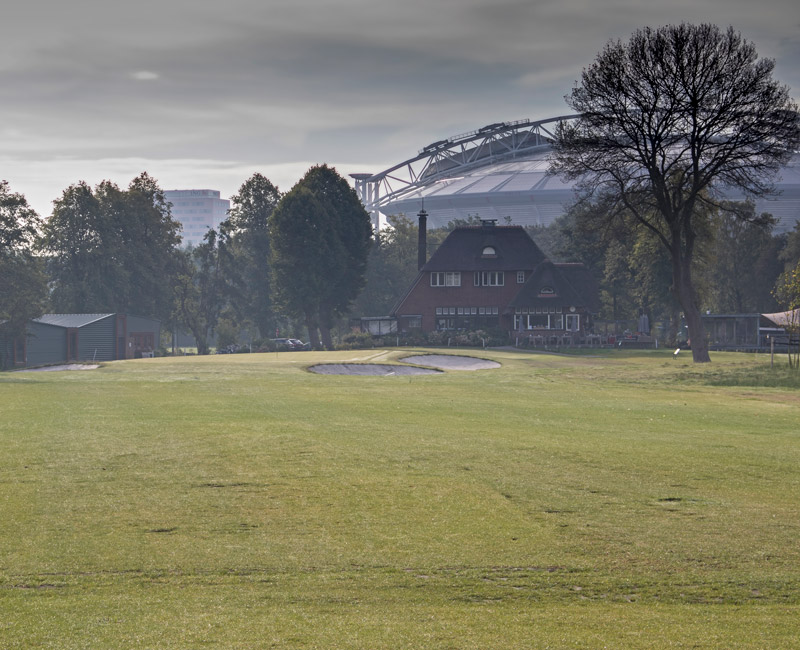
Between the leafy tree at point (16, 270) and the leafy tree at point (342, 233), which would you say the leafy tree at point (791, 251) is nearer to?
the leafy tree at point (342, 233)

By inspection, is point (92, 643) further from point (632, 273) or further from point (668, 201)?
point (632, 273)

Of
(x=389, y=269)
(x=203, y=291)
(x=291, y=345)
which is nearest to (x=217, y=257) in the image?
(x=203, y=291)

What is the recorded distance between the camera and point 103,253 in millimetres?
108375

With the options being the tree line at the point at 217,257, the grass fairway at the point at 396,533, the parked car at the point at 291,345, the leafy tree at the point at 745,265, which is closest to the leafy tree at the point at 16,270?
the tree line at the point at 217,257

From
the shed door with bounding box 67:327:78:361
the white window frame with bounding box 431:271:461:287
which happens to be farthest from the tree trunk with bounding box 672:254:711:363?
the shed door with bounding box 67:327:78:361

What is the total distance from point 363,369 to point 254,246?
68234 millimetres

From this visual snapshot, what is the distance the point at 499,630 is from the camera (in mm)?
8906

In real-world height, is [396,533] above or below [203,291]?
below

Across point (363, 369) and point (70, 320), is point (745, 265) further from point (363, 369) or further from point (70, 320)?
point (70, 320)

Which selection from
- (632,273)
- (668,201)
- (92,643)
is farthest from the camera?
(632,273)

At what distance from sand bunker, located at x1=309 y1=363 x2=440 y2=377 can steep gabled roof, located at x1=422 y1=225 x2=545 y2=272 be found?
165 feet

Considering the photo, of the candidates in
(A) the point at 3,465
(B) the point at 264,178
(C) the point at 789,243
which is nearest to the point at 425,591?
(A) the point at 3,465

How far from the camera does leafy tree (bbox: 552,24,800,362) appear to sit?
60.3 metres

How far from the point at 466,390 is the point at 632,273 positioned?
63366 mm
